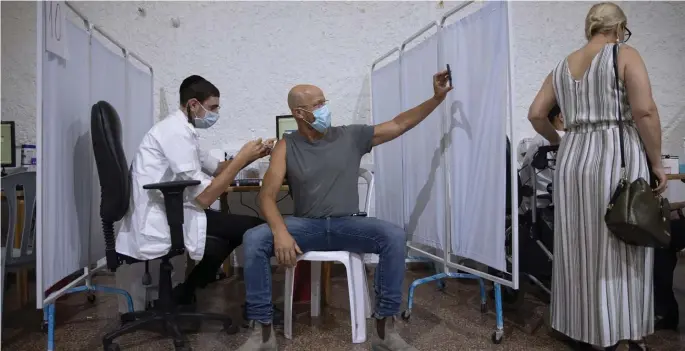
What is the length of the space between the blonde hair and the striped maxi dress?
11 cm

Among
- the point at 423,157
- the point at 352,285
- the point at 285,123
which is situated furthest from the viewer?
the point at 285,123

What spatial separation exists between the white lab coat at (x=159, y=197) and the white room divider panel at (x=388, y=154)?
1.16 m

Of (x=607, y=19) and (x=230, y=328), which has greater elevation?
(x=607, y=19)

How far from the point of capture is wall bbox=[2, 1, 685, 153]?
3.17 metres

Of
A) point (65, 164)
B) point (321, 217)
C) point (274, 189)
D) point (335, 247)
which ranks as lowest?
point (335, 247)

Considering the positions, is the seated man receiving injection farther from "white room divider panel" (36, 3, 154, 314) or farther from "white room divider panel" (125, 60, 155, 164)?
"white room divider panel" (125, 60, 155, 164)

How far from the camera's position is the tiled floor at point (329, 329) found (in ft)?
5.93

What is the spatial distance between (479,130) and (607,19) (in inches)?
22.3

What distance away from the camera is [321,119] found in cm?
185

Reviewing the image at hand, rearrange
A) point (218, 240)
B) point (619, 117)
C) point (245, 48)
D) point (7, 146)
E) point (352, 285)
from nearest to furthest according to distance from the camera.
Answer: point (619, 117)
point (352, 285)
point (218, 240)
point (7, 146)
point (245, 48)

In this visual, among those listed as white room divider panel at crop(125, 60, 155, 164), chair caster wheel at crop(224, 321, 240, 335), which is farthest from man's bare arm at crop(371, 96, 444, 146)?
white room divider panel at crop(125, 60, 155, 164)

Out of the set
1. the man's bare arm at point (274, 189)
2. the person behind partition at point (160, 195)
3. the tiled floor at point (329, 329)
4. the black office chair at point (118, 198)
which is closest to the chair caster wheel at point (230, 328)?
the tiled floor at point (329, 329)

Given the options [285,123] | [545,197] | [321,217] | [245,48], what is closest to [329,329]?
Answer: [321,217]

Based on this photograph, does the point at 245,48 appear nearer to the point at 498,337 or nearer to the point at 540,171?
the point at 540,171
